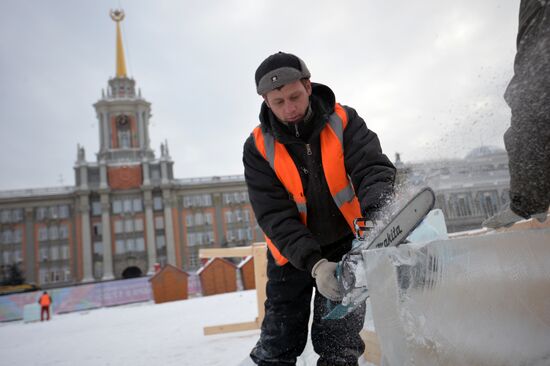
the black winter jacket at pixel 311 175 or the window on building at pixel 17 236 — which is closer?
the black winter jacket at pixel 311 175

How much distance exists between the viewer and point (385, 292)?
0.96 metres

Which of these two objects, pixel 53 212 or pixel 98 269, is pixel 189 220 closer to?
pixel 98 269

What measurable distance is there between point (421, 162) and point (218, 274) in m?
17.8

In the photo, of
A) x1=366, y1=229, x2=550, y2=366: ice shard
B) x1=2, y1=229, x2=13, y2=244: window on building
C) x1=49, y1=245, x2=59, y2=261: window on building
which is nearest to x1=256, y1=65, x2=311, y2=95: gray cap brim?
x1=366, y1=229, x2=550, y2=366: ice shard

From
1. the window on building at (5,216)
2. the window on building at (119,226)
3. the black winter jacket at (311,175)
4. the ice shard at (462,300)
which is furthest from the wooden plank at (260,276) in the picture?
the window on building at (5,216)

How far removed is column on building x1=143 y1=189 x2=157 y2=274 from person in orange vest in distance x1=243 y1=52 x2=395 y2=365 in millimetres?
42398

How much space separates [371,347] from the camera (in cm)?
235

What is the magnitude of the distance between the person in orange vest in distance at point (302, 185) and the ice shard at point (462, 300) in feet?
2.01

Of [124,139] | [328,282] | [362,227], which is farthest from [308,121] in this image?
[124,139]

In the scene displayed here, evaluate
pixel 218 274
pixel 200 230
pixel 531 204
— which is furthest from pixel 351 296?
pixel 200 230

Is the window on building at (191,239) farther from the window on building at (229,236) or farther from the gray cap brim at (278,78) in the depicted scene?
the gray cap brim at (278,78)

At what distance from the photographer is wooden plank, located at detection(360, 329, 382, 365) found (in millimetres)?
2299

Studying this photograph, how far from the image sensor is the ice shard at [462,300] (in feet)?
3.05

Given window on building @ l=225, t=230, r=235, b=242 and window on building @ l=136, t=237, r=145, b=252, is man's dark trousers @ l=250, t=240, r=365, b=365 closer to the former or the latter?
window on building @ l=225, t=230, r=235, b=242
